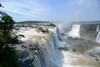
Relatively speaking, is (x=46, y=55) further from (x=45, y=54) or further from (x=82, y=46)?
(x=82, y=46)

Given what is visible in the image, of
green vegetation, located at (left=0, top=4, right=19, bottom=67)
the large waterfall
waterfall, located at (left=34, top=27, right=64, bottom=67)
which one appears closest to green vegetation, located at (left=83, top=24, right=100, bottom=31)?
the large waterfall

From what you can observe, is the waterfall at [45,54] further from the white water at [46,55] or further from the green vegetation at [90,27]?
the green vegetation at [90,27]

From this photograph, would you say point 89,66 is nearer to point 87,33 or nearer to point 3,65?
point 3,65

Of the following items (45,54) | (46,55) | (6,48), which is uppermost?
(6,48)

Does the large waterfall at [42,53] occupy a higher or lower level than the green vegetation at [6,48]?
lower

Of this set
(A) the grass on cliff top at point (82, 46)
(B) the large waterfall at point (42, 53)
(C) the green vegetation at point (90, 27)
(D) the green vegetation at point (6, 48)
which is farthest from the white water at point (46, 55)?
(C) the green vegetation at point (90, 27)

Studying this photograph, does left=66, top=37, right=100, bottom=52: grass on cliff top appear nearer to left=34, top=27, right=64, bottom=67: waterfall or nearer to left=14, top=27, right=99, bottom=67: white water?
left=14, top=27, right=99, bottom=67: white water

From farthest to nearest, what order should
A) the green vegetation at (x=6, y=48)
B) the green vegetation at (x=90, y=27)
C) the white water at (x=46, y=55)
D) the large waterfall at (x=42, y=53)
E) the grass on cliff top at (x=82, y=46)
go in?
the green vegetation at (x=90, y=27) < the grass on cliff top at (x=82, y=46) < the white water at (x=46, y=55) < the large waterfall at (x=42, y=53) < the green vegetation at (x=6, y=48)

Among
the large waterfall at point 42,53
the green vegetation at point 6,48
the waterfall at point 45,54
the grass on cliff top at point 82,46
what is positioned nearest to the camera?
the green vegetation at point 6,48

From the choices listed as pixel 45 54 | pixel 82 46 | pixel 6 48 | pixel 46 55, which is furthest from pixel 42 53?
pixel 82 46

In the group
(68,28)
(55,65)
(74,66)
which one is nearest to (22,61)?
(55,65)

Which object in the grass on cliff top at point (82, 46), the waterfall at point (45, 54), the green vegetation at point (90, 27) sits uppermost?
the green vegetation at point (90, 27)
